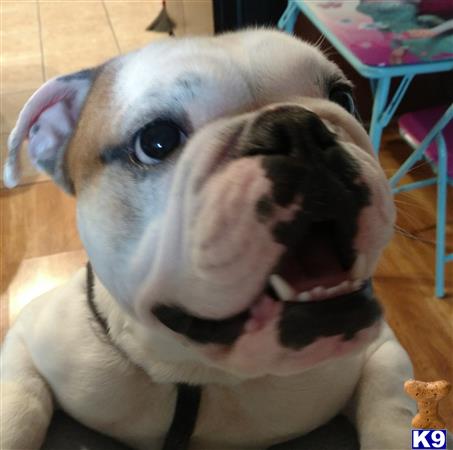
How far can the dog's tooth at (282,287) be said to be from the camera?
2.09ft

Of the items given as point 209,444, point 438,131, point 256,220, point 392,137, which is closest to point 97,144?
point 256,220

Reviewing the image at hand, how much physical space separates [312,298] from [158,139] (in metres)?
0.28

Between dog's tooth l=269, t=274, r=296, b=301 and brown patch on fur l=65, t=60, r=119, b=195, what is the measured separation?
0.29 meters

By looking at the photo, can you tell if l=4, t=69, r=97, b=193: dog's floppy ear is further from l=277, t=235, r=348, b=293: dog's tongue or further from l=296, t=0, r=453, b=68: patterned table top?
l=296, t=0, r=453, b=68: patterned table top

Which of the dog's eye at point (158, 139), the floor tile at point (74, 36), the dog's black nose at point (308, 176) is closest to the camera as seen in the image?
the dog's black nose at point (308, 176)

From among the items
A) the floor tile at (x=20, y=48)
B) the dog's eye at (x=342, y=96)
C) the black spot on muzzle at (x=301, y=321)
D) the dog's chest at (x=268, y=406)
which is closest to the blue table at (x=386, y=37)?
the dog's eye at (x=342, y=96)

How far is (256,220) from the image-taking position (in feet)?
2.00

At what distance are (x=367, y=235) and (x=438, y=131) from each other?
1130mm

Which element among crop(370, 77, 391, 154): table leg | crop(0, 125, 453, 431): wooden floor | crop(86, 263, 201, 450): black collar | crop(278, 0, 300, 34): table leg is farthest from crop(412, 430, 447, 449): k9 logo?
crop(278, 0, 300, 34): table leg

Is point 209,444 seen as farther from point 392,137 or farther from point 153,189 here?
point 392,137

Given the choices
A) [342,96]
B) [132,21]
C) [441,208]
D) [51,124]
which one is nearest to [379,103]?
[441,208]

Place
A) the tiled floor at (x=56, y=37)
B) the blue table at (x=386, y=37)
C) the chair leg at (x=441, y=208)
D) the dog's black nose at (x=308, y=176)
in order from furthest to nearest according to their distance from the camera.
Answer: the tiled floor at (x=56, y=37) → the chair leg at (x=441, y=208) → the blue table at (x=386, y=37) → the dog's black nose at (x=308, y=176)

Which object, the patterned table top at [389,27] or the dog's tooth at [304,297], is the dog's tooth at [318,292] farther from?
the patterned table top at [389,27]

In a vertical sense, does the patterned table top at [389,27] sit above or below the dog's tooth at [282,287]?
below
